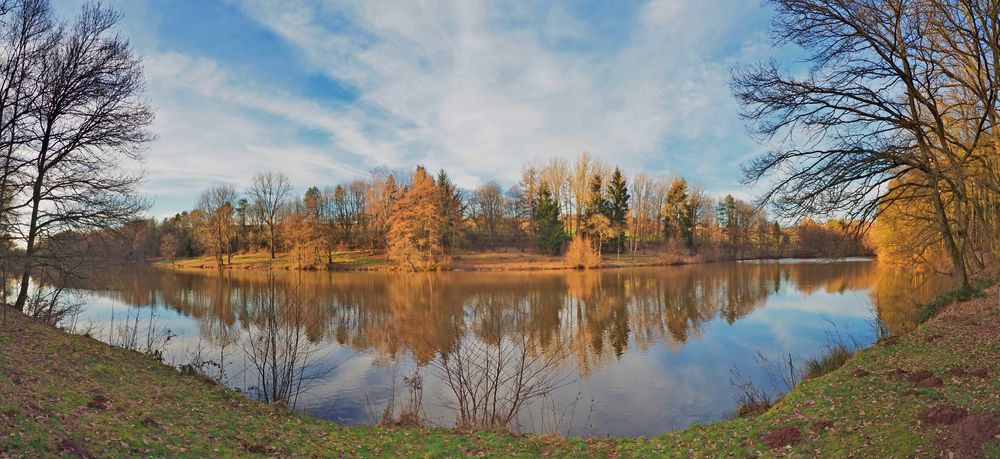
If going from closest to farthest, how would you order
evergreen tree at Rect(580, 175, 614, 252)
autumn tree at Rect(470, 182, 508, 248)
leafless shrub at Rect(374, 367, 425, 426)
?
leafless shrub at Rect(374, 367, 425, 426) < evergreen tree at Rect(580, 175, 614, 252) < autumn tree at Rect(470, 182, 508, 248)

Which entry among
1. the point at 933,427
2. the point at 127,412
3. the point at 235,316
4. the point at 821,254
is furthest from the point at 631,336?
the point at 235,316

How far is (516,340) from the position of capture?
558 inches

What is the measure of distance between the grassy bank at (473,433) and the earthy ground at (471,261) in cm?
3756

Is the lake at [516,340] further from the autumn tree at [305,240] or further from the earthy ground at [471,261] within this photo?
the autumn tree at [305,240]

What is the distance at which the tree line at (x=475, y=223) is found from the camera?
46.7 meters

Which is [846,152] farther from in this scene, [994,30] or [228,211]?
[228,211]

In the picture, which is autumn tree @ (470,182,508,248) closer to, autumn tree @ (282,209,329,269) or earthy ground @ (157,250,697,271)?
earthy ground @ (157,250,697,271)

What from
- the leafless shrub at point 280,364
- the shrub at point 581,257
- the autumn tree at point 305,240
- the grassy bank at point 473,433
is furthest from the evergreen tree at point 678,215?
the leafless shrub at point 280,364

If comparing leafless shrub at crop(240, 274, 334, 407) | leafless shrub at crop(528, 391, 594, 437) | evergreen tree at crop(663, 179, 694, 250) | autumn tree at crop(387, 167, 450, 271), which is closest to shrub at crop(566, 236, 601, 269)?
autumn tree at crop(387, 167, 450, 271)

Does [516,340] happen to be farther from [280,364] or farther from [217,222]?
[217,222]

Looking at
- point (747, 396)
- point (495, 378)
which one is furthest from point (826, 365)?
point (495, 378)

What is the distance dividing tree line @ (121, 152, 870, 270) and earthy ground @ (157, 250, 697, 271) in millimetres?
1404

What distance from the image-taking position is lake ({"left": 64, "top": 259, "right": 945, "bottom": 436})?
9.88m

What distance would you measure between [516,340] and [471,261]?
3526cm
